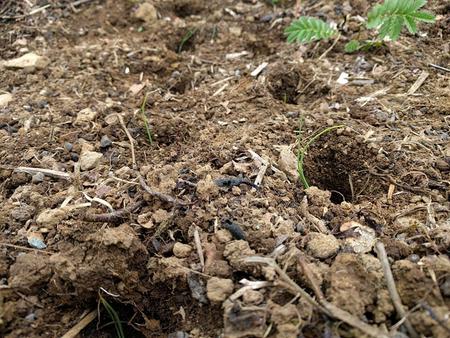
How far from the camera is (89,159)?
200 cm

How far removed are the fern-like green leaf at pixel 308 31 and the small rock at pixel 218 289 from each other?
1.39 meters

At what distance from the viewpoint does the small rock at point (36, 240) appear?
65.7 inches

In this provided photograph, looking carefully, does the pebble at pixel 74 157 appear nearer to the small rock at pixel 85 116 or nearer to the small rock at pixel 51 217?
the small rock at pixel 85 116

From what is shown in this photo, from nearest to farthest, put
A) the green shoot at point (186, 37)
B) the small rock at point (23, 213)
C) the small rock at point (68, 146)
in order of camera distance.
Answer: the small rock at point (23, 213)
the small rock at point (68, 146)
the green shoot at point (186, 37)

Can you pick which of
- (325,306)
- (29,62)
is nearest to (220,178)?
(325,306)

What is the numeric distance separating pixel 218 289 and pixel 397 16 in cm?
152

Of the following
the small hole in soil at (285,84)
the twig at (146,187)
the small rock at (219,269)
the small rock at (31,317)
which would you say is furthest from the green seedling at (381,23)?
the small rock at (31,317)

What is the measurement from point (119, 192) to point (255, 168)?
20.2 inches

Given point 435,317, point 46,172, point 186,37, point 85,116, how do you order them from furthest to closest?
point 186,37
point 85,116
point 46,172
point 435,317

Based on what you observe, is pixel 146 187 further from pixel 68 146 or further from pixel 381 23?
pixel 381 23

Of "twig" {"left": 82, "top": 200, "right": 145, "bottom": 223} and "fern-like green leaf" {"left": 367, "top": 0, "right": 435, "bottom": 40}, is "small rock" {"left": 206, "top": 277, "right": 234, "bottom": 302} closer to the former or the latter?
"twig" {"left": 82, "top": 200, "right": 145, "bottom": 223}

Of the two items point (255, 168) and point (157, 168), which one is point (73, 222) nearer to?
point (157, 168)

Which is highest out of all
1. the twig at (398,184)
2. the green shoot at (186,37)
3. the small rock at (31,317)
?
the green shoot at (186,37)

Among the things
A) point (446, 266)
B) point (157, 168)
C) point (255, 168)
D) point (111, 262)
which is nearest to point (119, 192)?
point (157, 168)
